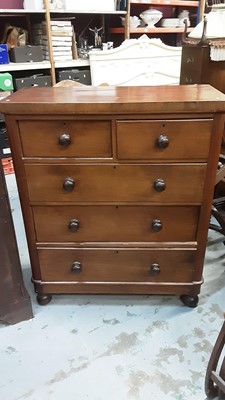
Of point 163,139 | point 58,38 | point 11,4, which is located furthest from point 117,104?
point 11,4

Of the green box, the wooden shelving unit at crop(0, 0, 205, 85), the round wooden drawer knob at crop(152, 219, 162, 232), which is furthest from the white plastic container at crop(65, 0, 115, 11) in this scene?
the round wooden drawer knob at crop(152, 219, 162, 232)

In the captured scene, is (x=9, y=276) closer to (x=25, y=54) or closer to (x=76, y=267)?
(x=76, y=267)

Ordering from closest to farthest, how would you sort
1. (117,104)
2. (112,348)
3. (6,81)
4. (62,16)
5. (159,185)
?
(117,104) < (159,185) < (112,348) < (6,81) < (62,16)

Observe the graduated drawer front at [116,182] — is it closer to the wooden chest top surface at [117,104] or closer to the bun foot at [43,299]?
the wooden chest top surface at [117,104]

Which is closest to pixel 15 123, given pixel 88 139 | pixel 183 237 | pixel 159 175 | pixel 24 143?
pixel 24 143

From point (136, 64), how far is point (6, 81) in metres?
1.28

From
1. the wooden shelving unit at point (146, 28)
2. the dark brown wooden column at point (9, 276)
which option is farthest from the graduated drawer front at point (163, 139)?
the wooden shelving unit at point (146, 28)

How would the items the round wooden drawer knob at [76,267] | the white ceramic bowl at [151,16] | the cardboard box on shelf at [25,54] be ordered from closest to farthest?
the round wooden drawer knob at [76,267] < the cardboard box on shelf at [25,54] < the white ceramic bowl at [151,16]

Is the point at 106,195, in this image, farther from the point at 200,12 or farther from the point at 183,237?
the point at 200,12

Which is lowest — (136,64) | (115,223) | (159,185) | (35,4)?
(115,223)

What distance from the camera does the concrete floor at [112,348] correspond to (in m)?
1.13

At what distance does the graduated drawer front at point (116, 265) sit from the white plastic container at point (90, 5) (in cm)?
236

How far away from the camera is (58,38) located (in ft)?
9.30

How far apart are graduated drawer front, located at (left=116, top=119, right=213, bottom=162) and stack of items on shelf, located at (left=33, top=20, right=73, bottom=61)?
7.07 ft
